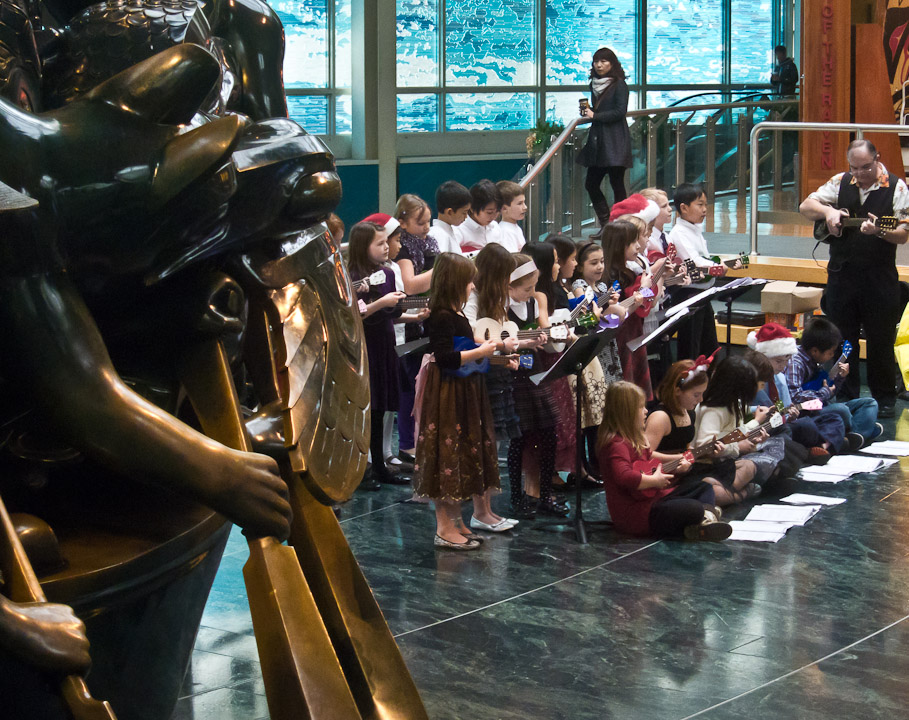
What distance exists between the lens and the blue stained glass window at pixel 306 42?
15.7 meters

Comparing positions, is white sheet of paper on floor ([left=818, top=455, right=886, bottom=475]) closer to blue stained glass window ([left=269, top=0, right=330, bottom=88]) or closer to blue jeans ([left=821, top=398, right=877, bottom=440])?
blue jeans ([left=821, top=398, right=877, bottom=440])

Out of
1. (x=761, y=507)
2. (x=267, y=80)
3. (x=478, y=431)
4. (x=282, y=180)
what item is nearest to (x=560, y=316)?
(x=478, y=431)

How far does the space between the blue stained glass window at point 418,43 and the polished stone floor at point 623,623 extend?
1160 centimetres

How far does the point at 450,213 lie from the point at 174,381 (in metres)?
6.16

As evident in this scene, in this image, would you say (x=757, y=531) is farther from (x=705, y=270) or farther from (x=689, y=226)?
(x=689, y=226)

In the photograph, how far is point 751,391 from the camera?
6648 mm

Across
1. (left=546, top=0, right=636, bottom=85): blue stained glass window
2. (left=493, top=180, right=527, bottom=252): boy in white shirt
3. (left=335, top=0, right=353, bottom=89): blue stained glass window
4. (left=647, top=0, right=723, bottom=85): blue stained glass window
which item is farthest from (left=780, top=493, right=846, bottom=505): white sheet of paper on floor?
(left=647, top=0, right=723, bottom=85): blue stained glass window

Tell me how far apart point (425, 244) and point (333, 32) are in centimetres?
927

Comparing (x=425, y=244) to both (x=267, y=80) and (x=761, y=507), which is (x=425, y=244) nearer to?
(x=761, y=507)

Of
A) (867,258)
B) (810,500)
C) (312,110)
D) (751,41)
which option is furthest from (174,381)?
(751,41)

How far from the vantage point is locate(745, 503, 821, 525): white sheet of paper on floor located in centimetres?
630

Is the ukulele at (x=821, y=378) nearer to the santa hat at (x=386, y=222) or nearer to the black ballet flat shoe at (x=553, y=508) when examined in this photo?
the black ballet flat shoe at (x=553, y=508)

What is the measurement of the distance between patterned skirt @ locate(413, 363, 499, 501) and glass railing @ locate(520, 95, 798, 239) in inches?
203

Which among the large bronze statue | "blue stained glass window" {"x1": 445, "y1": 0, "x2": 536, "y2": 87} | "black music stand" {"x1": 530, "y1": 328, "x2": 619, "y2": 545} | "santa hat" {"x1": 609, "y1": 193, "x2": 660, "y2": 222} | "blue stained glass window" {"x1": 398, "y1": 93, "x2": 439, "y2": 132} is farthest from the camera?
"blue stained glass window" {"x1": 445, "y1": 0, "x2": 536, "y2": 87}
